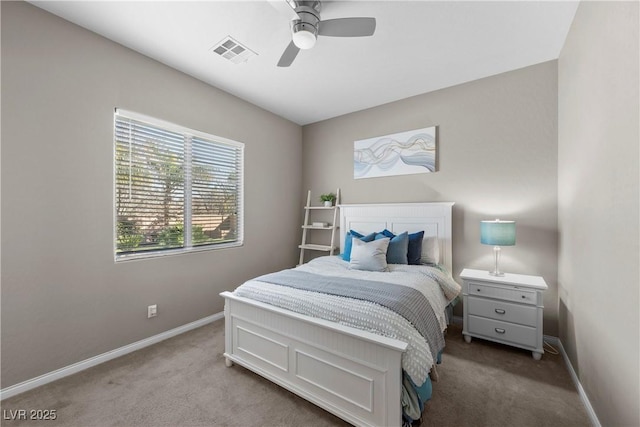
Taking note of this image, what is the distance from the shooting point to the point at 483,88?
2.94m

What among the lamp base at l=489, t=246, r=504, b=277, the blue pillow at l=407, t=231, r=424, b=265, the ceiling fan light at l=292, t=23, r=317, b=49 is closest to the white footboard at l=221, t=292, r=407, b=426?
the blue pillow at l=407, t=231, r=424, b=265

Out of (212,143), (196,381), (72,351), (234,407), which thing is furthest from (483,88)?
(72,351)

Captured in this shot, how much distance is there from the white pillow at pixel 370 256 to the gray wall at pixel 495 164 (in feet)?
3.39

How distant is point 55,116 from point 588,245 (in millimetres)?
3981

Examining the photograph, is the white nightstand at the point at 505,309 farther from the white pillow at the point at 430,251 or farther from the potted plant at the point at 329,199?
the potted plant at the point at 329,199

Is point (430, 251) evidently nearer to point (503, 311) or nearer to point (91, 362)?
point (503, 311)

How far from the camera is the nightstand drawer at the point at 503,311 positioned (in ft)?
7.52

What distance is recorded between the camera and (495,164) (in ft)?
9.42

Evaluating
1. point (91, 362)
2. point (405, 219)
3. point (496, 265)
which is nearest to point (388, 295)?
point (496, 265)

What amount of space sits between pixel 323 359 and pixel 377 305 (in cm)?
49

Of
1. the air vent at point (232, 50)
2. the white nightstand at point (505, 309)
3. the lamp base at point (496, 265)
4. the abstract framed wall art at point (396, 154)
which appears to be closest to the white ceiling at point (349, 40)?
the air vent at point (232, 50)

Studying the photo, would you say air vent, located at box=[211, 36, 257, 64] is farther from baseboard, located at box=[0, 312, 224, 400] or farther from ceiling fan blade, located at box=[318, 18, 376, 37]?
baseboard, located at box=[0, 312, 224, 400]

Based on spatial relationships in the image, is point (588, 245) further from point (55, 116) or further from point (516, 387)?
point (55, 116)

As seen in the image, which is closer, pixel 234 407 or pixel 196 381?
pixel 234 407
